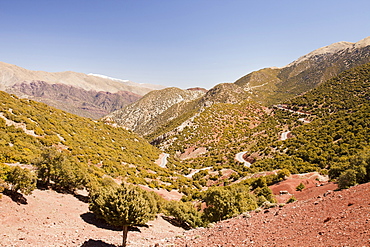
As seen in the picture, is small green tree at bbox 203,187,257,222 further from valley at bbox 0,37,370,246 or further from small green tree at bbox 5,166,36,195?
small green tree at bbox 5,166,36,195

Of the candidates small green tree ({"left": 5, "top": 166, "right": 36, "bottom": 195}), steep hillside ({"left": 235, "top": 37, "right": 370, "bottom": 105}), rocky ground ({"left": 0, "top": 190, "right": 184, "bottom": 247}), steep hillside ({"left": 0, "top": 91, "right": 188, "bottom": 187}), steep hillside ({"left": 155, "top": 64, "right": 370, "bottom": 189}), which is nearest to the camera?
rocky ground ({"left": 0, "top": 190, "right": 184, "bottom": 247})

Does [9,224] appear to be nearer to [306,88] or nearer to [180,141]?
[180,141]

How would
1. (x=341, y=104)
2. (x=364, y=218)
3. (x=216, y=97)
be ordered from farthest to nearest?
1. (x=216, y=97)
2. (x=341, y=104)
3. (x=364, y=218)

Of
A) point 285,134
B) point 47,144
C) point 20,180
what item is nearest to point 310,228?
point 20,180

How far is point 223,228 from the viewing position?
12945 millimetres

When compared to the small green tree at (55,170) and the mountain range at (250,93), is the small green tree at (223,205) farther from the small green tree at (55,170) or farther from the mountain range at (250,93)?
the mountain range at (250,93)

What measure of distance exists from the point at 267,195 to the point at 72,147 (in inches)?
1095

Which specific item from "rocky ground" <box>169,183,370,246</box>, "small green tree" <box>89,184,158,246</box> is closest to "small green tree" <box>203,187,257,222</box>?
"rocky ground" <box>169,183,370,246</box>

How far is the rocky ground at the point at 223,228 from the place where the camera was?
8125 millimetres

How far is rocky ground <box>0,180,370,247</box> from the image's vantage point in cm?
812

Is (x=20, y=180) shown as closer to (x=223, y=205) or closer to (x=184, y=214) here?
(x=184, y=214)

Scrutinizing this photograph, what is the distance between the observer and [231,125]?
86250 mm

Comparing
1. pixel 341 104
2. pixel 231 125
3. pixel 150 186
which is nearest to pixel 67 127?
pixel 150 186

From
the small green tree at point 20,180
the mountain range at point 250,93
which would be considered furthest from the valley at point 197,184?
the mountain range at point 250,93
